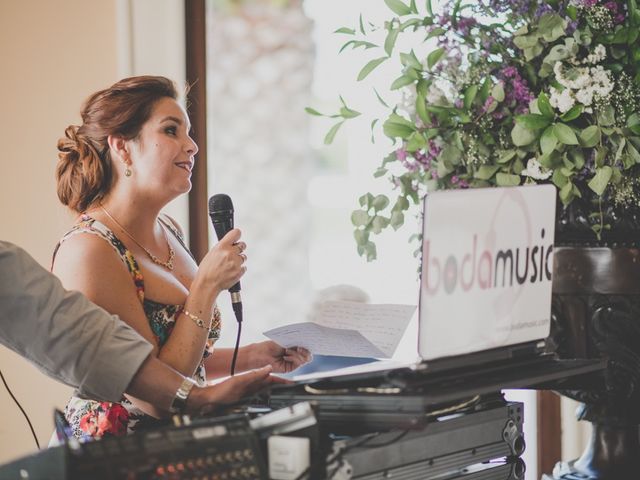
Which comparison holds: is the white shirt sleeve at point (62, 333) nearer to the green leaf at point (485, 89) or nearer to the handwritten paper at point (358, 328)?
the handwritten paper at point (358, 328)

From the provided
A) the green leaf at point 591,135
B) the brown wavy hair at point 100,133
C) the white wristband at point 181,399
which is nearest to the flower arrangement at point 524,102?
the green leaf at point 591,135

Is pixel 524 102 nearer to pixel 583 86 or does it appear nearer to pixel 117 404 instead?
pixel 583 86

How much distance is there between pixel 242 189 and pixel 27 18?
33.2 inches

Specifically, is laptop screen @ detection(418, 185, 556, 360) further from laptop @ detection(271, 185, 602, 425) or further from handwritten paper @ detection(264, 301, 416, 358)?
handwritten paper @ detection(264, 301, 416, 358)

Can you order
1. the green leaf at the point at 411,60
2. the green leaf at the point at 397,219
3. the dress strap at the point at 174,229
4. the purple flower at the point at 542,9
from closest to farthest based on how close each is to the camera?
1. the purple flower at the point at 542,9
2. the green leaf at the point at 411,60
3. the green leaf at the point at 397,219
4. the dress strap at the point at 174,229

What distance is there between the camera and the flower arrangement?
186cm

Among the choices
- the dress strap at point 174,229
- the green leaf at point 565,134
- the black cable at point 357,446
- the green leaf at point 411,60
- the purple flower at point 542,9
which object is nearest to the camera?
the black cable at point 357,446

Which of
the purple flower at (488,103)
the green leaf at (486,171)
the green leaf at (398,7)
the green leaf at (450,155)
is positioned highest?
the green leaf at (398,7)

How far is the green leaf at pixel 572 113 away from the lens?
184 centimetres

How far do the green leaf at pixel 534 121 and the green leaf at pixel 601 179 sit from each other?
142mm

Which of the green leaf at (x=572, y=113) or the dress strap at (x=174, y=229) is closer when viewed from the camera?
the green leaf at (x=572, y=113)

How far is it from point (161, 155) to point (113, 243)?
0.25 meters

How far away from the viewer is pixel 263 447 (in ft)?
4.11

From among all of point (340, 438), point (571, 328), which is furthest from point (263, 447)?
point (571, 328)
